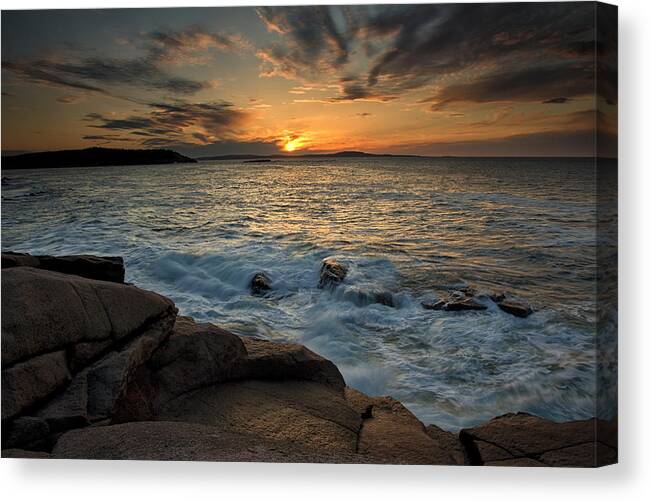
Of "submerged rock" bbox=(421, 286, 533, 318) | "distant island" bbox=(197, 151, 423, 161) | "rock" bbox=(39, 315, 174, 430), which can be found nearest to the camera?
"rock" bbox=(39, 315, 174, 430)

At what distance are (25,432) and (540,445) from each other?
316cm

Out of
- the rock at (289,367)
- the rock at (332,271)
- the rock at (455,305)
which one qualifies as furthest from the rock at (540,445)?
the rock at (332,271)

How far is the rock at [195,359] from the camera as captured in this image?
3816 millimetres

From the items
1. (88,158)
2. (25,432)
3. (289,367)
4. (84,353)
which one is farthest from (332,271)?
(25,432)

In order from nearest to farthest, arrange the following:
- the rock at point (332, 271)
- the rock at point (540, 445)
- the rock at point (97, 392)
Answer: the rock at point (97, 392)
the rock at point (540, 445)
the rock at point (332, 271)

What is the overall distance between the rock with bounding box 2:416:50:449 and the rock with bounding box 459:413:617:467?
8.57 feet

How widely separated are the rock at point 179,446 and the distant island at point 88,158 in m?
1.91

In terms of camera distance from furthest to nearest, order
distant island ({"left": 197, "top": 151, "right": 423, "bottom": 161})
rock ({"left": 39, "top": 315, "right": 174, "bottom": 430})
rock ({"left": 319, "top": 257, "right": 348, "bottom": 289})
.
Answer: distant island ({"left": 197, "top": 151, "right": 423, "bottom": 161})
rock ({"left": 319, "top": 257, "right": 348, "bottom": 289})
rock ({"left": 39, "top": 315, "right": 174, "bottom": 430})

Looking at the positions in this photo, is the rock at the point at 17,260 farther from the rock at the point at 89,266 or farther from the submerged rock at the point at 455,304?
the submerged rock at the point at 455,304

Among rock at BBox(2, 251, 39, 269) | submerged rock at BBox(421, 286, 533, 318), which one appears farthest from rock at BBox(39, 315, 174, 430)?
submerged rock at BBox(421, 286, 533, 318)

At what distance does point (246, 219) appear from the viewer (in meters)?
4.17

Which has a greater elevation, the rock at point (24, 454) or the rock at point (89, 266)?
the rock at point (89, 266)

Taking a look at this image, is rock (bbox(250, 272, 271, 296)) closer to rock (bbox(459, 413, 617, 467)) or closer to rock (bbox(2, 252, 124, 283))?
rock (bbox(2, 252, 124, 283))

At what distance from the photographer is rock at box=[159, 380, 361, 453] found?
11.8 ft
